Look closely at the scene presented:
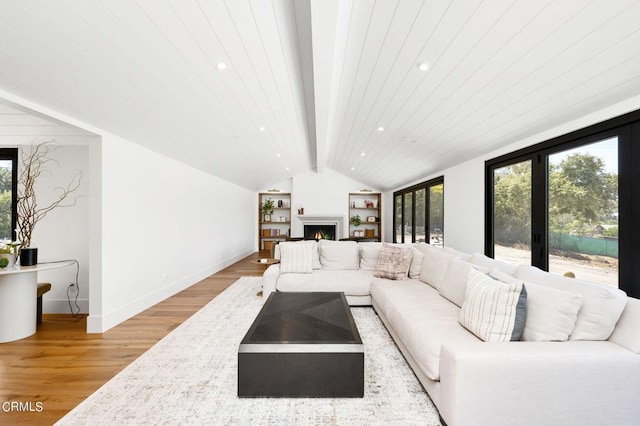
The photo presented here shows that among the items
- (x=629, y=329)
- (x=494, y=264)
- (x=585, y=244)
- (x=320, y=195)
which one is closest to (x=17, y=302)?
(x=494, y=264)

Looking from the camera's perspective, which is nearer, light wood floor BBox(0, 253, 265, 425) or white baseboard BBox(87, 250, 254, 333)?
light wood floor BBox(0, 253, 265, 425)

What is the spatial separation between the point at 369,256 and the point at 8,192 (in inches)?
191

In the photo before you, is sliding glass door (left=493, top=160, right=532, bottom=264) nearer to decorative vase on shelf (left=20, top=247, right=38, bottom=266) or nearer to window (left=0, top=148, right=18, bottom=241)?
decorative vase on shelf (left=20, top=247, right=38, bottom=266)

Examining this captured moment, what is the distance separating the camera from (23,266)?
2.77 metres

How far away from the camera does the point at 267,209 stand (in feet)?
30.1

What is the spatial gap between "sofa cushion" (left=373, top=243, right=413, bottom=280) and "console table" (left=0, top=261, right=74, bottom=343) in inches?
141

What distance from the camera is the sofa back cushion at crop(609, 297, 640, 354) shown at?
1.47 m

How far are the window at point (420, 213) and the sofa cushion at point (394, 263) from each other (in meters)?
1.99

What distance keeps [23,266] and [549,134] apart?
555 centimetres

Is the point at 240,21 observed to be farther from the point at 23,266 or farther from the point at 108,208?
the point at 23,266

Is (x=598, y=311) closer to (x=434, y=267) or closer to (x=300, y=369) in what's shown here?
(x=434, y=267)

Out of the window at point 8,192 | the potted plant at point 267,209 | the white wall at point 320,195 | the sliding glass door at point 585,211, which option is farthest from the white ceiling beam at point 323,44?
the potted plant at point 267,209

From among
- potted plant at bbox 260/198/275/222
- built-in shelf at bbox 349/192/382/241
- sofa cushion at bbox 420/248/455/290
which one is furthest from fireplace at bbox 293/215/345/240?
sofa cushion at bbox 420/248/455/290

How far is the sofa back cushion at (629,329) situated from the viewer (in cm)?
147
